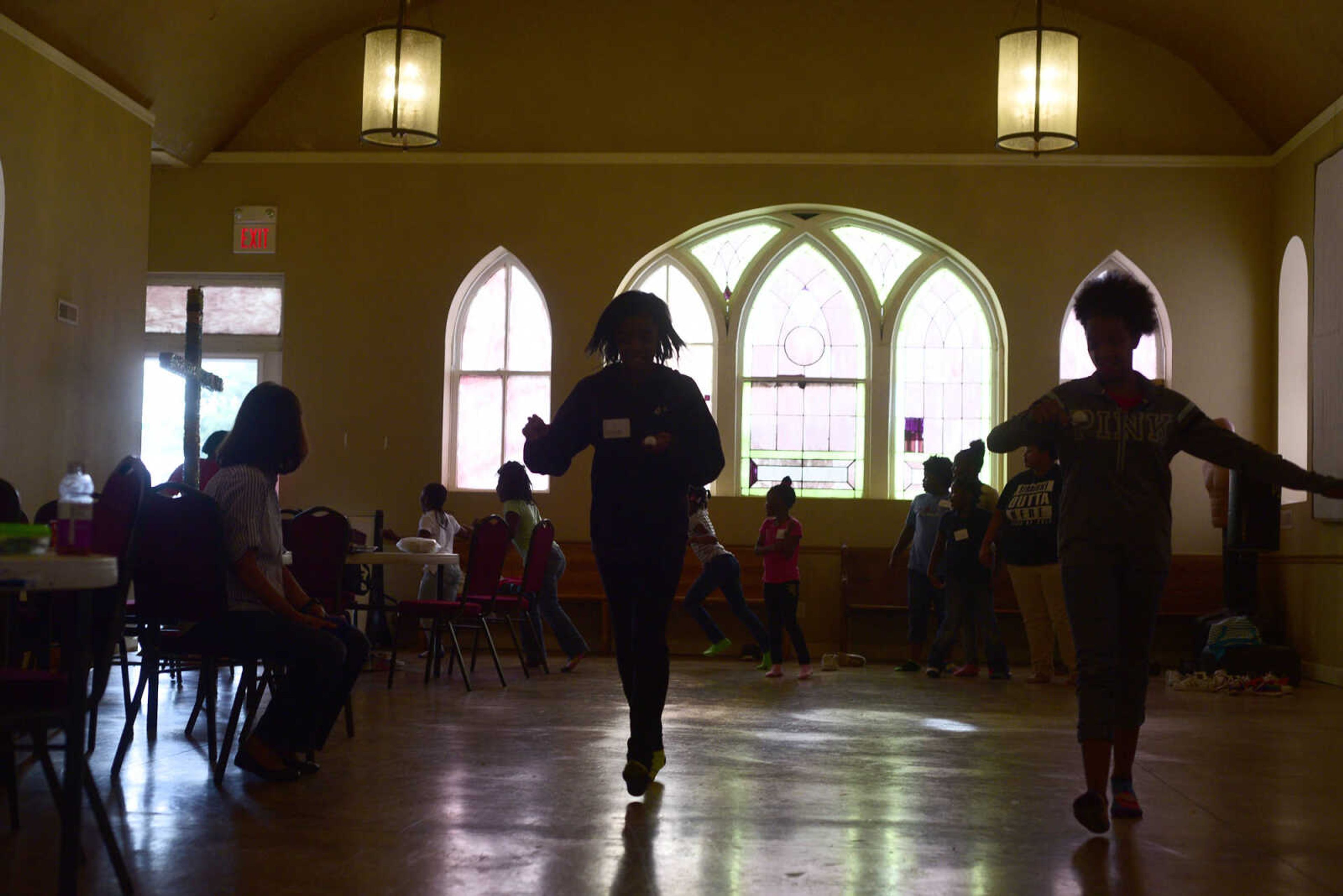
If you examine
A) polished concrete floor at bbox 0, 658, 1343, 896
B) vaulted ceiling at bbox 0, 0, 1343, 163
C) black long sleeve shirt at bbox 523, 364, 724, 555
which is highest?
vaulted ceiling at bbox 0, 0, 1343, 163

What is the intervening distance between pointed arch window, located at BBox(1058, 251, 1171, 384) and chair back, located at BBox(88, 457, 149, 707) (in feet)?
28.4

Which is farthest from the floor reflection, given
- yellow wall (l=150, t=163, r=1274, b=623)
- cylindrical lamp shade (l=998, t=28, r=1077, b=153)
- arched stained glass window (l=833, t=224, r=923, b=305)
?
arched stained glass window (l=833, t=224, r=923, b=305)

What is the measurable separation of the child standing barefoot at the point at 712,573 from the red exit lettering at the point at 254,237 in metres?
4.22

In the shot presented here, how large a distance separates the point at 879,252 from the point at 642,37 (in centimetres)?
241

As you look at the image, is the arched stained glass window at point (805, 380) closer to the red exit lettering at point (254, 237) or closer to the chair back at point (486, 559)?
the chair back at point (486, 559)

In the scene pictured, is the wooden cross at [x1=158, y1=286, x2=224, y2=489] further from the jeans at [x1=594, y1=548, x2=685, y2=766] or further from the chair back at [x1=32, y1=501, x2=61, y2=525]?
the jeans at [x1=594, y1=548, x2=685, y2=766]

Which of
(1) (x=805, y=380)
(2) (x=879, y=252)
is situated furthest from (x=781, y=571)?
(2) (x=879, y=252)

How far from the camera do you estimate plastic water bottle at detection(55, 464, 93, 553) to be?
2729 mm

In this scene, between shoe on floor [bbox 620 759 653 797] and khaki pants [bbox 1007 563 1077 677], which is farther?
khaki pants [bbox 1007 563 1077 677]

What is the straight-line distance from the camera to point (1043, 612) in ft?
27.8

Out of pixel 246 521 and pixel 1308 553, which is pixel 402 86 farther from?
pixel 1308 553

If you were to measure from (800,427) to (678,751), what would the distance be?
249 inches

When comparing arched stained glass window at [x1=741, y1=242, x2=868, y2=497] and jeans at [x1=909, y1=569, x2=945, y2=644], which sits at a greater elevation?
arched stained glass window at [x1=741, y1=242, x2=868, y2=497]

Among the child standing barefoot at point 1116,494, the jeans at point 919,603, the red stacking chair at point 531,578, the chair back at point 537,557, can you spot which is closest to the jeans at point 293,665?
the child standing barefoot at point 1116,494
